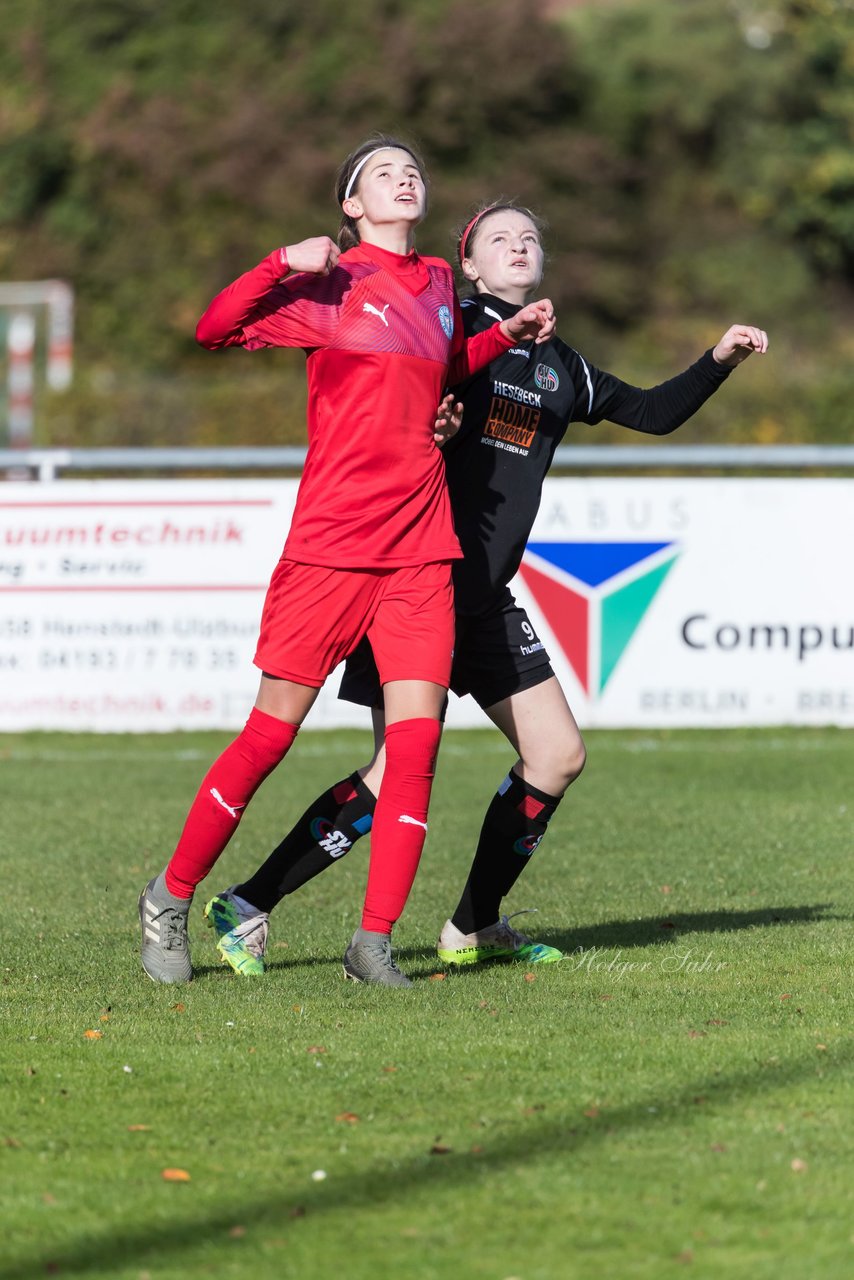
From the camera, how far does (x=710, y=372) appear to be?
597 centimetres

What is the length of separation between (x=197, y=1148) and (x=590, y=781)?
21.9 feet

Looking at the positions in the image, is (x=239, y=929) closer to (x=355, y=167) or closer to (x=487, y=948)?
(x=487, y=948)

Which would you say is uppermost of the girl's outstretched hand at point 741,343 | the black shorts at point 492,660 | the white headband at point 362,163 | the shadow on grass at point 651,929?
the white headband at point 362,163

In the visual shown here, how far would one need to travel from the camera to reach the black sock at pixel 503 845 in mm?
5922

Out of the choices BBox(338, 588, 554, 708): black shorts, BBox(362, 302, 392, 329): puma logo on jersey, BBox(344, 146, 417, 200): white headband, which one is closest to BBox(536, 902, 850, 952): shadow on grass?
BBox(338, 588, 554, 708): black shorts

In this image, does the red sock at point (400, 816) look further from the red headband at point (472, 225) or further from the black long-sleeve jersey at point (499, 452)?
the red headband at point (472, 225)

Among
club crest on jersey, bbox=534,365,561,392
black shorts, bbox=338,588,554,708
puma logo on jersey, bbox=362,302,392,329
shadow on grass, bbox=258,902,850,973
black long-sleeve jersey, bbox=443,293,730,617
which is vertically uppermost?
puma logo on jersey, bbox=362,302,392,329

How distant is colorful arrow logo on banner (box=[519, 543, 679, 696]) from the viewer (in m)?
12.2

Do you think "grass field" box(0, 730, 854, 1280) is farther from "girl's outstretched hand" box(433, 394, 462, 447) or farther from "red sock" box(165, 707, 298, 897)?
"girl's outstretched hand" box(433, 394, 462, 447)

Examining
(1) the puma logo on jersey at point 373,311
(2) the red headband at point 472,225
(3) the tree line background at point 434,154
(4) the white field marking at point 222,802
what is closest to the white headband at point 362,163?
(1) the puma logo on jersey at point 373,311

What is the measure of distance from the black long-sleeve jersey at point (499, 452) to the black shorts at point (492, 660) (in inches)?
2.8

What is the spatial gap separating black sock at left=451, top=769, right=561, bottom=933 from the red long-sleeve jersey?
0.89 meters

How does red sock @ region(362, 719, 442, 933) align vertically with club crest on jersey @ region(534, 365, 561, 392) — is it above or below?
below

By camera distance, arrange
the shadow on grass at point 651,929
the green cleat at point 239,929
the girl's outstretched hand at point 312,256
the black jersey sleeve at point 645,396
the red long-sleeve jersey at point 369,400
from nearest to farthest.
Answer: the girl's outstretched hand at point 312,256, the red long-sleeve jersey at point 369,400, the green cleat at point 239,929, the black jersey sleeve at point 645,396, the shadow on grass at point 651,929
